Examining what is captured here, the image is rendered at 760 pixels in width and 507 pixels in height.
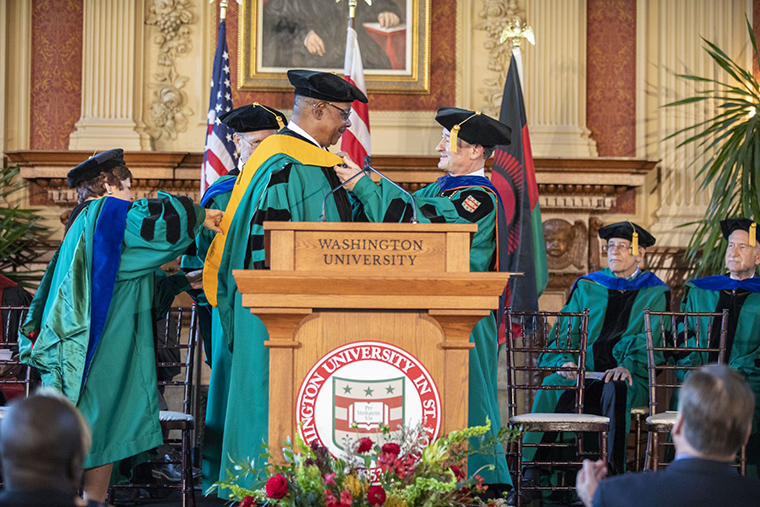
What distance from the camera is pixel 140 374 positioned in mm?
3648

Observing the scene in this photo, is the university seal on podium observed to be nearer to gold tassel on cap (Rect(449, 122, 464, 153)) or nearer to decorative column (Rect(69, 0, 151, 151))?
gold tassel on cap (Rect(449, 122, 464, 153))

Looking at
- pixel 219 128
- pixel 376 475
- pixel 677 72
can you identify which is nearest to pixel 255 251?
pixel 376 475

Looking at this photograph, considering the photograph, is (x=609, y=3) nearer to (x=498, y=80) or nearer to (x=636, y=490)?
(x=498, y=80)

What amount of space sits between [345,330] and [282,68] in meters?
4.34

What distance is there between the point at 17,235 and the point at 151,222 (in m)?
2.72

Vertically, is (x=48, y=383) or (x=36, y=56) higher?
(x=36, y=56)

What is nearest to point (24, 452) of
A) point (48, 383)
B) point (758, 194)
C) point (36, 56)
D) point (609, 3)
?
point (48, 383)

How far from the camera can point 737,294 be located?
5574 mm

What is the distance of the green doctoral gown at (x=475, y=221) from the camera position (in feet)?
10.8

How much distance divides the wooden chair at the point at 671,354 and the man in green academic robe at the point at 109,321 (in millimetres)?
2298

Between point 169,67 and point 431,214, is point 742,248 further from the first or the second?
point 169,67

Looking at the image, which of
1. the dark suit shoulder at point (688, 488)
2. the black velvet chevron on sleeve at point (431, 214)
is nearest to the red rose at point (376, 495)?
the dark suit shoulder at point (688, 488)

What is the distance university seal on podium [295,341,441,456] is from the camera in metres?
2.58

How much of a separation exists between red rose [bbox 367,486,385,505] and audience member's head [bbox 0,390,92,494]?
0.96m
